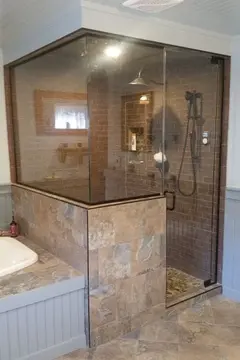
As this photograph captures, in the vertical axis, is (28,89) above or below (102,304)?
above

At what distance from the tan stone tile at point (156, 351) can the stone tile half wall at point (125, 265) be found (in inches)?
8.3

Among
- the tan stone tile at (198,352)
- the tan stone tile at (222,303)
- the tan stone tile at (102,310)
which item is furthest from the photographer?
the tan stone tile at (222,303)

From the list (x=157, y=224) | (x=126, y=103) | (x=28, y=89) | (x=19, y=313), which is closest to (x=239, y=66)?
(x=126, y=103)

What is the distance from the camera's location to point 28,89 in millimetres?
3270

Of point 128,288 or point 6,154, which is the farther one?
point 6,154

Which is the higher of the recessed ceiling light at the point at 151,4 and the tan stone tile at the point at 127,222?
the recessed ceiling light at the point at 151,4

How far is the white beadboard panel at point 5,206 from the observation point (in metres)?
3.42

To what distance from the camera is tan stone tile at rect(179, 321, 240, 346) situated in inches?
96.7

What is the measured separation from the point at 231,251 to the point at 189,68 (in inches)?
68.5

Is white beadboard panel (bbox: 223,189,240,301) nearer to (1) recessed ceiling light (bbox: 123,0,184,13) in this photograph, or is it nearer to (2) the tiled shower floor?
(2) the tiled shower floor

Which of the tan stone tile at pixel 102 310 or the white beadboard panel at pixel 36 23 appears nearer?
the white beadboard panel at pixel 36 23

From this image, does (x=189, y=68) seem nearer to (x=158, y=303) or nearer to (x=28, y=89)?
(x=28, y=89)

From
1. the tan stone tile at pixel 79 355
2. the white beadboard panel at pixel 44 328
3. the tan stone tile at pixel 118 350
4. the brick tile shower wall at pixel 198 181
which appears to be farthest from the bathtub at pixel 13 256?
the brick tile shower wall at pixel 198 181

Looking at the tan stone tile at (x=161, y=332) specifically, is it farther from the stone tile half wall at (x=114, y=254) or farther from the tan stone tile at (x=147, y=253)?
the tan stone tile at (x=147, y=253)
